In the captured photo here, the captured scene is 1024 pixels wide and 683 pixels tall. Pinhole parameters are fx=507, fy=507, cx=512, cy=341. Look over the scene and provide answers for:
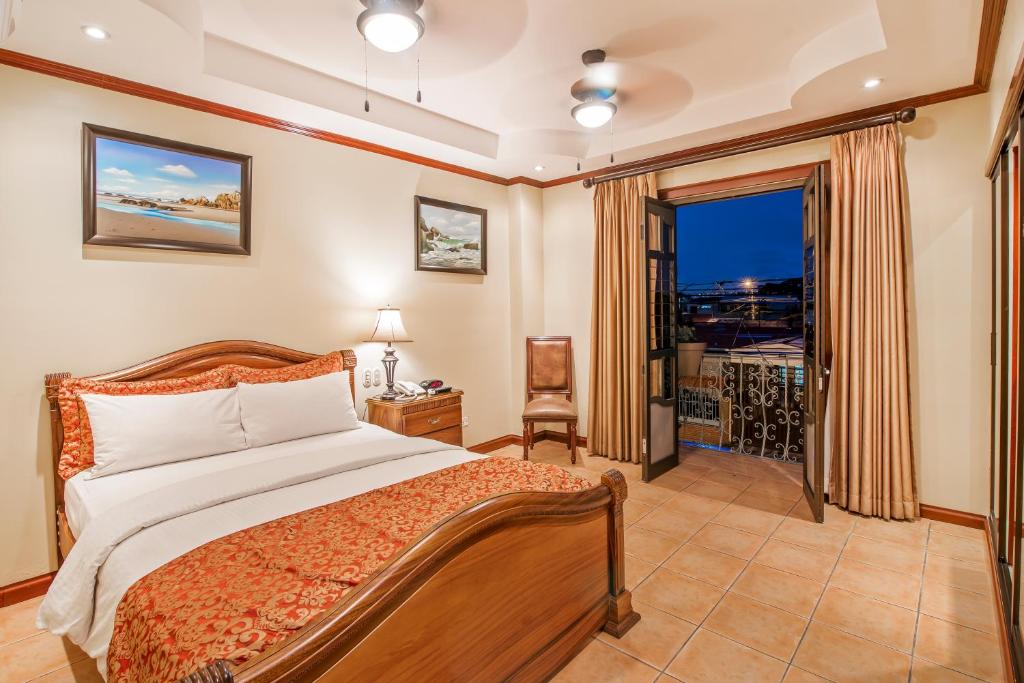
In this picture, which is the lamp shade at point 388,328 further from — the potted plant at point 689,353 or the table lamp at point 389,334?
the potted plant at point 689,353

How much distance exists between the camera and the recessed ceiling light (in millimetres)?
2275

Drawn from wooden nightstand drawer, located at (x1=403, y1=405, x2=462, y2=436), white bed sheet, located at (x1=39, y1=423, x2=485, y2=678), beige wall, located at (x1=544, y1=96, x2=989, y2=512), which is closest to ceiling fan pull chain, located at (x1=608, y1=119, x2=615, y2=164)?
beige wall, located at (x1=544, y1=96, x2=989, y2=512)

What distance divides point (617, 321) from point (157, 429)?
11.6 ft

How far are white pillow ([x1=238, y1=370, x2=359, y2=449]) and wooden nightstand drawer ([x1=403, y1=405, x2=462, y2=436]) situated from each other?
19.8 inches

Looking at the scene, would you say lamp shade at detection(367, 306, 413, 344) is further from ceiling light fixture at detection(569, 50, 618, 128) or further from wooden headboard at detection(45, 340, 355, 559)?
ceiling light fixture at detection(569, 50, 618, 128)

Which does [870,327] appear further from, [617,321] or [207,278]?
[207,278]

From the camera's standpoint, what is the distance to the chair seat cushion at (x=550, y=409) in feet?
14.6

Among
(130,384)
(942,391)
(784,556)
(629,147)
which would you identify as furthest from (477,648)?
(629,147)

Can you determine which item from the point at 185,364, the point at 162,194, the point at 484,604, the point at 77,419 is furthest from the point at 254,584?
the point at 162,194

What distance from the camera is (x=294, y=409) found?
294cm

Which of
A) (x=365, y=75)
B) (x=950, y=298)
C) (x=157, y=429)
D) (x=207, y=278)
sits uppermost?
(x=365, y=75)

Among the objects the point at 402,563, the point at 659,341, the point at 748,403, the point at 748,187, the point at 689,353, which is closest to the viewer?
the point at 402,563

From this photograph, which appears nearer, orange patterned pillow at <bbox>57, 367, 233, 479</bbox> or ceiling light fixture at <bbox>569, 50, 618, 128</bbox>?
orange patterned pillow at <bbox>57, 367, 233, 479</bbox>

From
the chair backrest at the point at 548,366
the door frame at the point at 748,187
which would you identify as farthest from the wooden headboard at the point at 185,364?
the door frame at the point at 748,187
